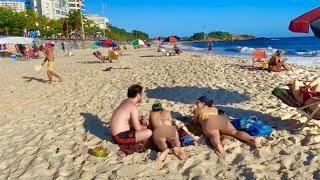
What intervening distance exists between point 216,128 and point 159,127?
30.4 inches

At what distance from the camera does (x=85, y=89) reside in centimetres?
1182

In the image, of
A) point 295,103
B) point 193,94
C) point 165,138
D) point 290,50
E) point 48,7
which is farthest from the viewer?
point 48,7

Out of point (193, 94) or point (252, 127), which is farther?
point (193, 94)

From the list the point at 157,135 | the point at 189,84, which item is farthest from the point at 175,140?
the point at 189,84

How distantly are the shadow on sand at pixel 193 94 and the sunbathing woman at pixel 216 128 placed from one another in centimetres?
268

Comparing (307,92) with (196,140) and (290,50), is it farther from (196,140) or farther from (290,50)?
(290,50)

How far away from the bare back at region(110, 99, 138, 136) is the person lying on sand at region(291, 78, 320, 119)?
260 cm

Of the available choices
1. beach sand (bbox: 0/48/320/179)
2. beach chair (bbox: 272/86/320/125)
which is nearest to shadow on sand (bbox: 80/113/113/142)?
beach sand (bbox: 0/48/320/179)

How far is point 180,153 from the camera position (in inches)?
207

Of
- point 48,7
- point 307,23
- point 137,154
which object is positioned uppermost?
point 48,7

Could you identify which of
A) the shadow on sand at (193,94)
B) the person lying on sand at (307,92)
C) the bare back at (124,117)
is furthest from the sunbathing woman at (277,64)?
the bare back at (124,117)

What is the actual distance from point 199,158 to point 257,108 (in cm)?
304

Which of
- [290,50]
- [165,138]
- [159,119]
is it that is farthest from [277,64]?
[290,50]

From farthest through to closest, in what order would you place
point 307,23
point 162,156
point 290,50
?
point 290,50 < point 307,23 < point 162,156
